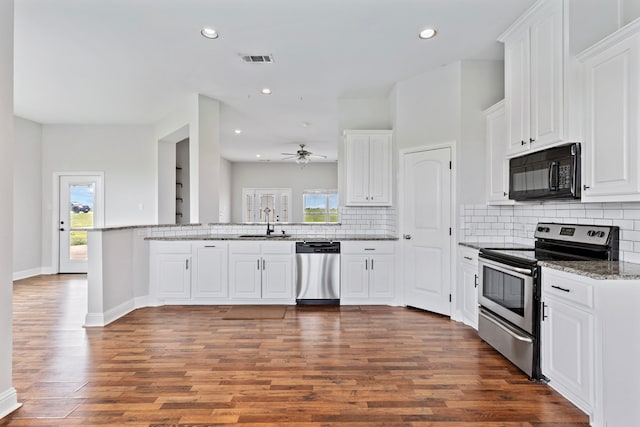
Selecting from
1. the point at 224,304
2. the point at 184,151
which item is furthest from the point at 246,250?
the point at 184,151

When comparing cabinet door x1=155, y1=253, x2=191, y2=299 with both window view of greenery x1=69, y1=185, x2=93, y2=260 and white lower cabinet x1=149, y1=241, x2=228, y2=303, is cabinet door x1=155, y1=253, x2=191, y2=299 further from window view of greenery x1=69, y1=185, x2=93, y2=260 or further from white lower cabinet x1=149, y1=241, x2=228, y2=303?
window view of greenery x1=69, y1=185, x2=93, y2=260

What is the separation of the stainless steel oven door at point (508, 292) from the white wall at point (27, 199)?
7441 mm

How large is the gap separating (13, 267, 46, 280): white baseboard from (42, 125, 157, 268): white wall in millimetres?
1276

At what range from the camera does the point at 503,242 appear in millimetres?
4008

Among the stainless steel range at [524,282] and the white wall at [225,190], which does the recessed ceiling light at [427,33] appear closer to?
the stainless steel range at [524,282]

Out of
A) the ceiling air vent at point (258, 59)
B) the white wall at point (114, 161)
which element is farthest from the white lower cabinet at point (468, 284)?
the white wall at point (114, 161)

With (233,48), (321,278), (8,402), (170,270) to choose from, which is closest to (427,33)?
(233,48)

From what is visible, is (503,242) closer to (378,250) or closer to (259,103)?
(378,250)

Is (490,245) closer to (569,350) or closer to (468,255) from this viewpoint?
(468,255)

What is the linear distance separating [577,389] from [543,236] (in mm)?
1434

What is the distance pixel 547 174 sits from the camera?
9.55 ft

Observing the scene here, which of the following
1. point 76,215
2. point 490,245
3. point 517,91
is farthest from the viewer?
point 76,215

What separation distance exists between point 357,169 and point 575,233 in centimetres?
280

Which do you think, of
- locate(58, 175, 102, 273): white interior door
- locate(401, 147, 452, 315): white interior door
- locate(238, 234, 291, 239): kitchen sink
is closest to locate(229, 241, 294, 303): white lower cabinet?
locate(238, 234, 291, 239): kitchen sink
